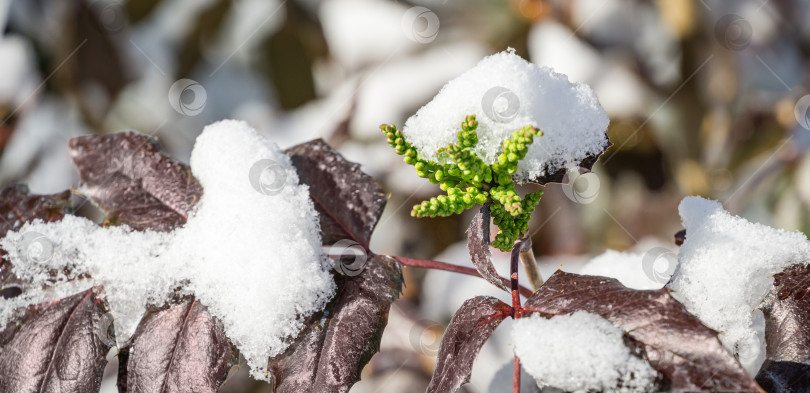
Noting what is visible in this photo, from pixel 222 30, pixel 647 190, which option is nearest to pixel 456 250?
pixel 647 190

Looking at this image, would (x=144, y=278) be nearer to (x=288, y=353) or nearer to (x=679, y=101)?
(x=288, y=353)

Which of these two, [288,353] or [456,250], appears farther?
[456,250]

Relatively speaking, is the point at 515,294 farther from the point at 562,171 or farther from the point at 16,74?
the point at 16,74

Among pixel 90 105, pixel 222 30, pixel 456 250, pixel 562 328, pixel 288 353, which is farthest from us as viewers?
pixel 222 30

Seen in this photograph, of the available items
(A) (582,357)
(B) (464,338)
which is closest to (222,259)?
(B) (464,338)

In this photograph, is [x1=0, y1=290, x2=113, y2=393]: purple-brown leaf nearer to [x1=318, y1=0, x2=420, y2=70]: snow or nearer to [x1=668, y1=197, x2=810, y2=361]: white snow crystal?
[x1=668, y1=197, x2=810, y2=361]: white snow crystal

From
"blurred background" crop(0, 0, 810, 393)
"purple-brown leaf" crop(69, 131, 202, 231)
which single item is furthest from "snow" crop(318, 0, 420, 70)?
"purple-brown leaf" crop(69, 131, 202, 231)

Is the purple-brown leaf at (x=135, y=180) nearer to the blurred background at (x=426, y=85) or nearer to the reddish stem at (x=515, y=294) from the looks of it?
the reddish stem at (x=515, y=294)

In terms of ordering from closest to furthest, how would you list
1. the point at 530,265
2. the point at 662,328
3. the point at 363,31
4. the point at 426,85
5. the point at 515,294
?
the point at 662,328 → the point at 515,294 → the point at 530,265 → the point at 426,85 → the point at 363,31
